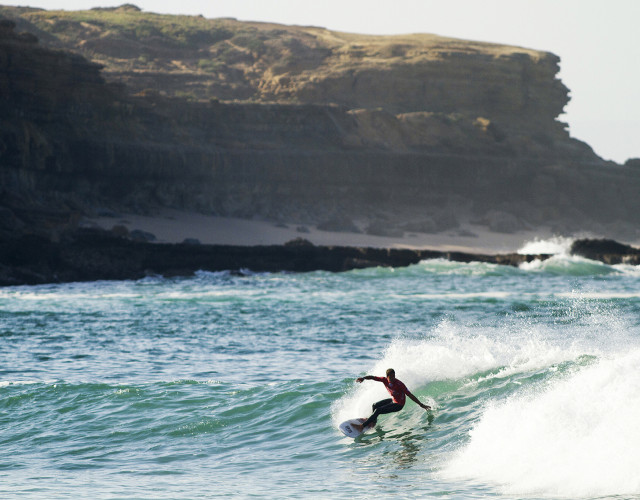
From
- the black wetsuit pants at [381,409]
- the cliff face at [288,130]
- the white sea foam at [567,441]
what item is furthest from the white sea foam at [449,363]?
the cliff face at [288,130]

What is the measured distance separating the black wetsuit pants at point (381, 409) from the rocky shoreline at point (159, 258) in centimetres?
2920

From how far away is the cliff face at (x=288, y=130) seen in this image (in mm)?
54888

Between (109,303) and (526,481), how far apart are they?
23370mm

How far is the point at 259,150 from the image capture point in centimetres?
6994

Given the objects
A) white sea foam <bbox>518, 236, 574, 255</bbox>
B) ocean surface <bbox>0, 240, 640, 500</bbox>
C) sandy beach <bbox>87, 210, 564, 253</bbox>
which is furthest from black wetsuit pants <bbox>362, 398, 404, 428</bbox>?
white sea foam <bbox>518, 236, 574, 255</bbox>

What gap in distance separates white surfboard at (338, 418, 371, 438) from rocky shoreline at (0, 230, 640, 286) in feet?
95.1

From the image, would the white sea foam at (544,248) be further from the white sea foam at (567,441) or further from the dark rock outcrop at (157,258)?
the white sea foam at (567,441)

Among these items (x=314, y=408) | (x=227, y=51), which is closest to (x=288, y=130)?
(x=227, y=51)

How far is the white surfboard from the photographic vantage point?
39.8 ft

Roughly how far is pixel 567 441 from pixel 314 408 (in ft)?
14.4

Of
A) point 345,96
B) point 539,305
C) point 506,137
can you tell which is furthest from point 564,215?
point 539,305

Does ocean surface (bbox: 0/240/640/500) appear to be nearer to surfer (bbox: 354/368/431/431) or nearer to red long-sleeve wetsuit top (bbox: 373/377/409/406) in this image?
surfer (bbox: 354/368/431/431)

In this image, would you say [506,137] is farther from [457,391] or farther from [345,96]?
[457,391]

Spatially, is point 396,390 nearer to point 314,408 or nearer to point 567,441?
point 314,408
